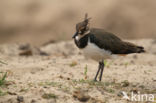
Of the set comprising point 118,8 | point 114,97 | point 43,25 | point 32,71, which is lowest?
point 114,97

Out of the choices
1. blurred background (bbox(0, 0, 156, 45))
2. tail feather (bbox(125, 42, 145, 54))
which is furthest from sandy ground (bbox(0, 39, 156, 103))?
blurred background (bbox(0, 0, 156, 45))

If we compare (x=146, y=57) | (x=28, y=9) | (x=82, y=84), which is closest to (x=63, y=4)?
(x=28, y=9)

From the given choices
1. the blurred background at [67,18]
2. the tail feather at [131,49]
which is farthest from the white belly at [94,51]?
the blurred background at [67,18]

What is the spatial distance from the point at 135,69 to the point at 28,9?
10416 millimetres

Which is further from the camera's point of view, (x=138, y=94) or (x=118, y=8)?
(x=118, y=8)

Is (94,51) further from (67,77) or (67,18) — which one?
(67,18)

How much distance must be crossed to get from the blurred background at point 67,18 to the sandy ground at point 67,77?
4977mm

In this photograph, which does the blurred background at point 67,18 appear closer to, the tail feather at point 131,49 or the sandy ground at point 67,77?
the sandy ground at point 67,77

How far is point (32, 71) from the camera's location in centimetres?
728

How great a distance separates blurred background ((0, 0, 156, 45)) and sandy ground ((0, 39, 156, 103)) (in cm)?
498

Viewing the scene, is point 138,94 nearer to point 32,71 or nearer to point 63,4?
point 32,71

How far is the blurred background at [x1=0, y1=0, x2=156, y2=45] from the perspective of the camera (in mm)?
15633

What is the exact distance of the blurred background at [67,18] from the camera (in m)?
15.6

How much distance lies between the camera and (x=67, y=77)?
22.4ft
